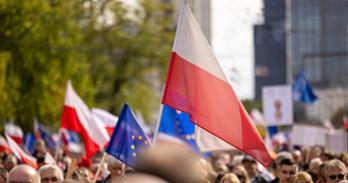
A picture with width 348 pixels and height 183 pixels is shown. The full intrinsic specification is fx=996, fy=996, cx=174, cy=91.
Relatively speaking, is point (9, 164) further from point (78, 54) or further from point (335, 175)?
point (78, 54)

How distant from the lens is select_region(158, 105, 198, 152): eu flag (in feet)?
34.6

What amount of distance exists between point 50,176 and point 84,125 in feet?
20.8

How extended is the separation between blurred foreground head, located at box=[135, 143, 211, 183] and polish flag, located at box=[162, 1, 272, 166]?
5.39 m

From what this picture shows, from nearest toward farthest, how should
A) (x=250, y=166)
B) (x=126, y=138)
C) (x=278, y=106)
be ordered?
(x=126, y=138), (x=250, y=166), (x=278, y=106)

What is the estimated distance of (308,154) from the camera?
15789mm

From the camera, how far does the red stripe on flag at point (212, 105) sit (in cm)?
873

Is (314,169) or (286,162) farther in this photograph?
(314,169)

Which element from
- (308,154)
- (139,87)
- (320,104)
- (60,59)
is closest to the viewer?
(308,154)

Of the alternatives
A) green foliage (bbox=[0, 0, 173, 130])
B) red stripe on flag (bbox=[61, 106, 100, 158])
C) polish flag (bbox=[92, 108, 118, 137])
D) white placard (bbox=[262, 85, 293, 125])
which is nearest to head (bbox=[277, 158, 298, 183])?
red stripe on flag (bbox=[61, 106, 100, 158])

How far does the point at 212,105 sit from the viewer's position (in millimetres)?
9117

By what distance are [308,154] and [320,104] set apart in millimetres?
45631

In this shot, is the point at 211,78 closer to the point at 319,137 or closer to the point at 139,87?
the point at 319,137

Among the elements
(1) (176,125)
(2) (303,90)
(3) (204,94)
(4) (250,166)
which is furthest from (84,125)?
(2) (303,90)

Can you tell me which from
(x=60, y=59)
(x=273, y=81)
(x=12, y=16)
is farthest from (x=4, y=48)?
(x=273, y=81)
